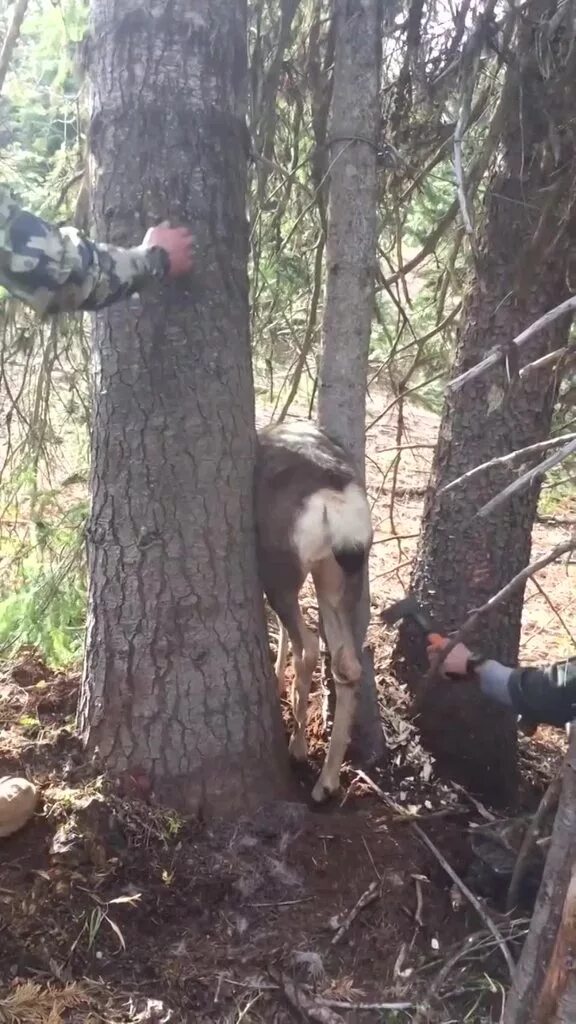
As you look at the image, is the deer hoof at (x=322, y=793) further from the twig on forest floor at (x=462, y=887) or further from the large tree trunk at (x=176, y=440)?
the large tree trunk at (x=176, y=440)

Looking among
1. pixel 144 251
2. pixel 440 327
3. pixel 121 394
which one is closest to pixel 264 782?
pixel 121 394

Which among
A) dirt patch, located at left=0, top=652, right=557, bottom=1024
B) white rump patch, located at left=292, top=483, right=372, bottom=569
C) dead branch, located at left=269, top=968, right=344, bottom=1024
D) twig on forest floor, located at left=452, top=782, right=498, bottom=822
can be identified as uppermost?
white rump patch, located at left=292, top=483, right=372, bottom=569

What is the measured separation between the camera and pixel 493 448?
420 cm

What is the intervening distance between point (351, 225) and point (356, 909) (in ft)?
9.29

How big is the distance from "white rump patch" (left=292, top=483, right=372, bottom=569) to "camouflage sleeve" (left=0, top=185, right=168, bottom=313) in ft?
3.80

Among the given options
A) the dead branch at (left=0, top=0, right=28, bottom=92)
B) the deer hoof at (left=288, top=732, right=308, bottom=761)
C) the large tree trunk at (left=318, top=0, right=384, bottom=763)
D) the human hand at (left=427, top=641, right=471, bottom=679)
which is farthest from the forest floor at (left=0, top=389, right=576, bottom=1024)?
the dead branch at (left=0, top=0, right=28, bottom=92)

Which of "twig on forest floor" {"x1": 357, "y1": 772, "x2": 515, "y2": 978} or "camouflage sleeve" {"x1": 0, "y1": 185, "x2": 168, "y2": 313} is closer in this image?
"camouflage sleeve" {"x1": 0, "y1": 185, "x2": 168, "y2": 313}

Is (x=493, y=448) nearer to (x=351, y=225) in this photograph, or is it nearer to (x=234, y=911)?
(x=351, y=225)

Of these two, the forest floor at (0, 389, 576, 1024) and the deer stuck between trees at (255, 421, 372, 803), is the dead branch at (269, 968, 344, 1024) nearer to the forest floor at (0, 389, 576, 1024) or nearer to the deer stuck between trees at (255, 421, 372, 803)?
the forest floor at (0, 389, 576, 1024)

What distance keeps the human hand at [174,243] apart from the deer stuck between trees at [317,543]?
862 millimetres

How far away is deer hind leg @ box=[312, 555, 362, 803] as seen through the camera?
12.3 ft

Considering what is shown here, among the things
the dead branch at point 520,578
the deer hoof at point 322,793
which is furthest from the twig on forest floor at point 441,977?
the dead branch at point 520,578

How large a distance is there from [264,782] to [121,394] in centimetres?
175

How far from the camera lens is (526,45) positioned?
3.61 metres
